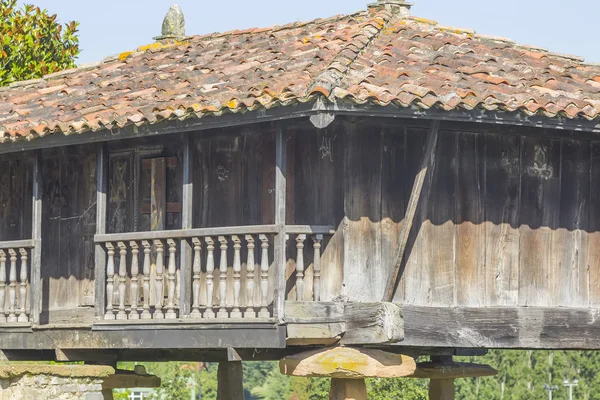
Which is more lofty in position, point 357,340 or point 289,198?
point 289,198

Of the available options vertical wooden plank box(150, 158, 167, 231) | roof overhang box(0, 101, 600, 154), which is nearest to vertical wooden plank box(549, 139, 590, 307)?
roof overhang box(0, 101, 600, 154)

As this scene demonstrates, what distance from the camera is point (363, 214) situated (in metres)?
11.1

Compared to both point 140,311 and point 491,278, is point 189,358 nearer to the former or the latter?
point 140,311

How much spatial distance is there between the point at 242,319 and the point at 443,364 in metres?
3.78

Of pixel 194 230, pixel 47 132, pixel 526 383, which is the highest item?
pixel 47 132

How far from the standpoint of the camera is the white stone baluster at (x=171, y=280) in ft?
37.1

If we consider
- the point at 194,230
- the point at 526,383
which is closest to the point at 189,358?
the point at 194,230

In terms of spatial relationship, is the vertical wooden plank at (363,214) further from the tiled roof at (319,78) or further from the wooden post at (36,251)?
the wooden post at (36,251)

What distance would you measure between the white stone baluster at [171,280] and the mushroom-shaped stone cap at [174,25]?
4.44m

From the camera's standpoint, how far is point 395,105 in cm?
1046

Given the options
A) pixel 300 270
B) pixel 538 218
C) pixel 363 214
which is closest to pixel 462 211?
pixel 538 218

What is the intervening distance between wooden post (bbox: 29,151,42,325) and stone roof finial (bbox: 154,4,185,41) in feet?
10.2

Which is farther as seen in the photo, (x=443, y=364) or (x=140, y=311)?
(x=443, y=364)

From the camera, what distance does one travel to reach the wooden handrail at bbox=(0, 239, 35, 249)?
40.9ft
